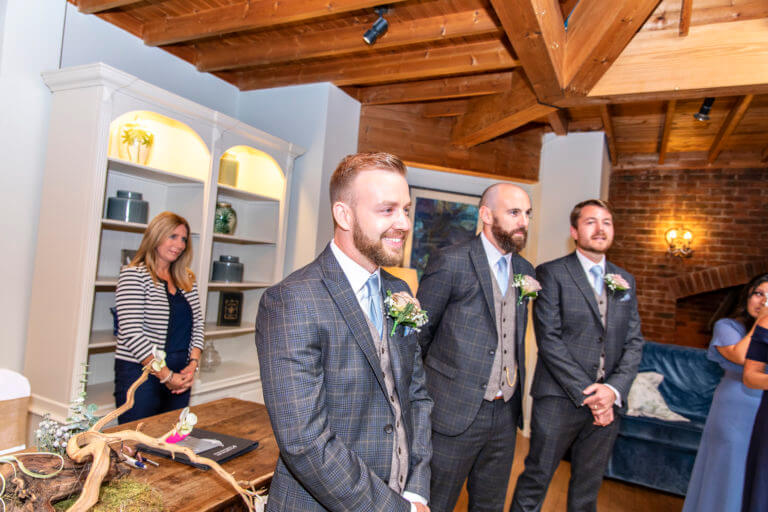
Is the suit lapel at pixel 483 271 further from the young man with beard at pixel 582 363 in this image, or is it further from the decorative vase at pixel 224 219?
the decorative vase at pixel 224 219

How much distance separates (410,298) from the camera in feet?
4.67

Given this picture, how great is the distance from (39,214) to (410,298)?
2682 millimetres

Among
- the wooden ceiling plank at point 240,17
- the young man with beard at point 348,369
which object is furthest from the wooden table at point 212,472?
the wooden ceiling plank at point 240,17

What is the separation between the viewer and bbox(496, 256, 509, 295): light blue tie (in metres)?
2.29

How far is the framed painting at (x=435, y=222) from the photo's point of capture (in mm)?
5172

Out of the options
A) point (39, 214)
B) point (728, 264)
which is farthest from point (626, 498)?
point (39, 214)

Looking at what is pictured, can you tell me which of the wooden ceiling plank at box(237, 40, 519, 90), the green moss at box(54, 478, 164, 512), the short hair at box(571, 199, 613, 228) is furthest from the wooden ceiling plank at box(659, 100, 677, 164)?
the green moss at box(54, 478, 164, 512)

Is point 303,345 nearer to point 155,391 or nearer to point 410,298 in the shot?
point 410,298

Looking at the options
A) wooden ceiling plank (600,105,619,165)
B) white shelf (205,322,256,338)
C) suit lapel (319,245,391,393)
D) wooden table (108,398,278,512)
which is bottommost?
wooden table (108,398,278,512)

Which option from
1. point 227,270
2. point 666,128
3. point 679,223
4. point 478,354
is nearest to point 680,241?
point 679,223

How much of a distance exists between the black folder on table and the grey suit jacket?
58.2 inches

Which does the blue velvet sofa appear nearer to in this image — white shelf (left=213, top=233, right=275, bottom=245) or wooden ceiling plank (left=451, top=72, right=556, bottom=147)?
wooden ceiling plank (left=451, top=72, right=556, bottom=147)

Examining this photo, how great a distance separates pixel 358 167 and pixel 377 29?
7.05 feet

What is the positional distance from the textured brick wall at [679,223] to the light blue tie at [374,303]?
608 centimetres
